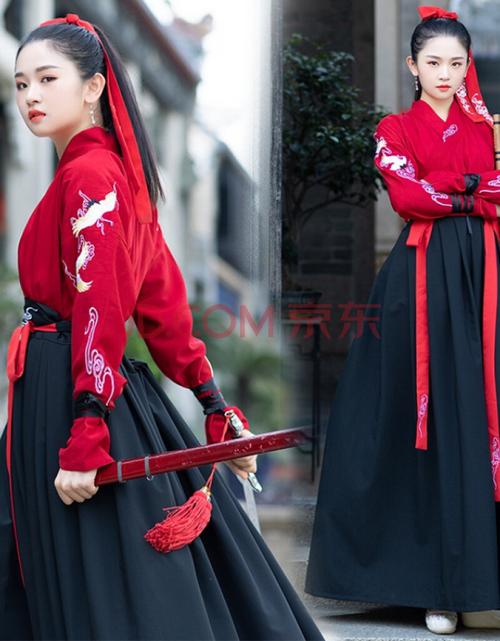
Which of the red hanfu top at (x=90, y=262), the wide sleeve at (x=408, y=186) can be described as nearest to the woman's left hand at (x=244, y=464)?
the red hanfu top at (x=90, y=262)

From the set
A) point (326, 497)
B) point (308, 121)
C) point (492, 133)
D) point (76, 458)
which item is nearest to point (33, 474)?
point (76, 458)

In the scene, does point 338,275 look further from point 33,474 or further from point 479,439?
point 33,474

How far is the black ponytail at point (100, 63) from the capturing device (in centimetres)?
252

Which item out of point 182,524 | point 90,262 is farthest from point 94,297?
point 182,524

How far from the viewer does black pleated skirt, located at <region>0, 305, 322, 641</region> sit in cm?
237

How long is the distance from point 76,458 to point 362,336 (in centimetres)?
125

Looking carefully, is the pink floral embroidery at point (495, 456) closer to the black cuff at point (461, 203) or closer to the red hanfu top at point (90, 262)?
the black cuff at point (461, 203)

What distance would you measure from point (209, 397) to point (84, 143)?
615 mm

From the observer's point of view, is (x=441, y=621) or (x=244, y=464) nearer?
(x=244, y=464)

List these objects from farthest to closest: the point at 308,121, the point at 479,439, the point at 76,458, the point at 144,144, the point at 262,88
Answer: the point at 308,121 → the point at 262,88 → the point at 479,439 → the point at 144,144 → the point at 76,458

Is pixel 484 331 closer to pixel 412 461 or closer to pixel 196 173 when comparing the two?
pixel 412 461

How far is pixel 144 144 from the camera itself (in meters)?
2.62

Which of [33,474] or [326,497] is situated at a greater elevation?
[33,474]

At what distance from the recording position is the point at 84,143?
2.53 meters
